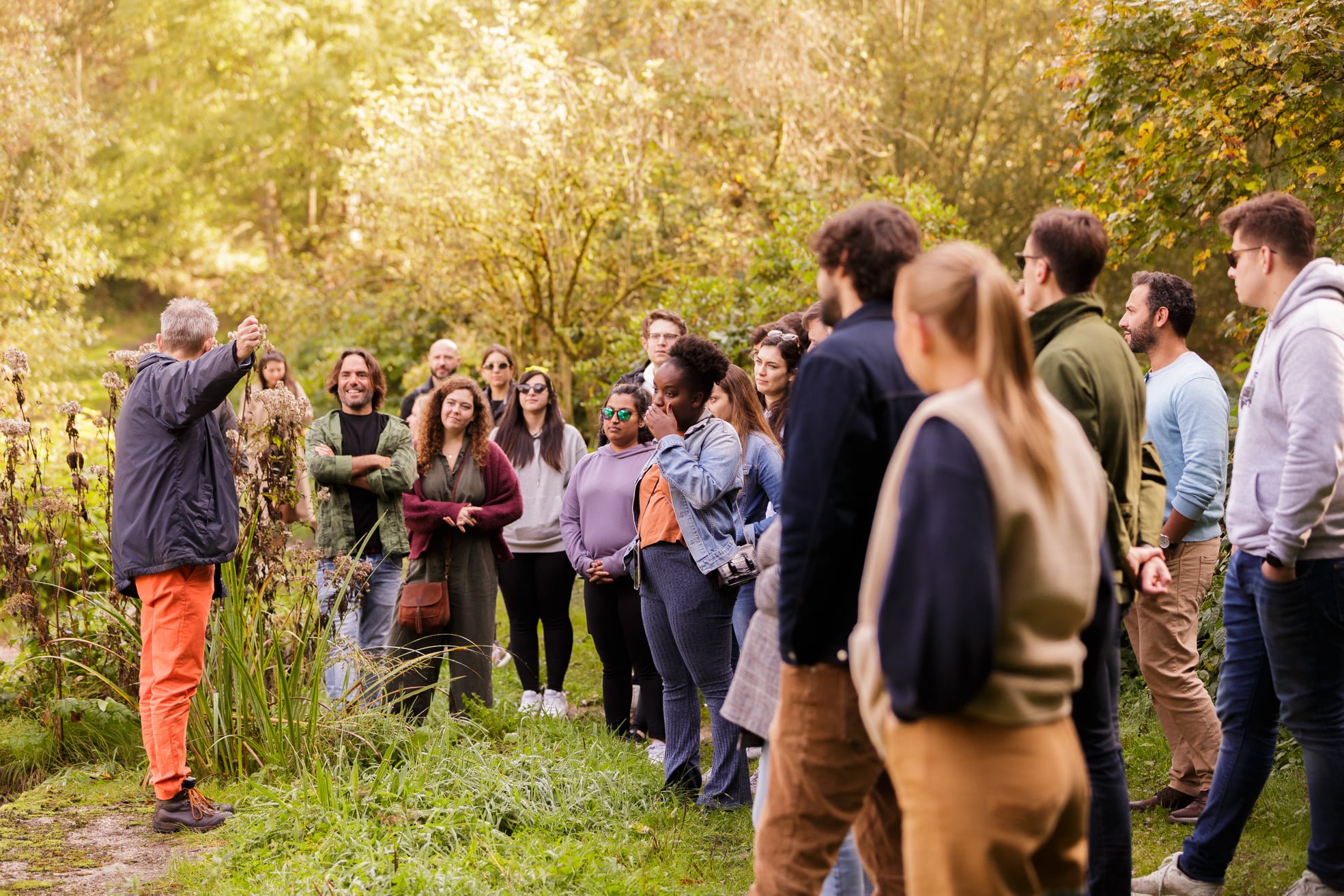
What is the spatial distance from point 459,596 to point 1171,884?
371cm

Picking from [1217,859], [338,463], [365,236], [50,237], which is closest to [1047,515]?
[1217,859]

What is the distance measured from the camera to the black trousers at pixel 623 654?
6.05m

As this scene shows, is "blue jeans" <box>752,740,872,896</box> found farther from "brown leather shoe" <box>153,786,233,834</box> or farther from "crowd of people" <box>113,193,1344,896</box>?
"brown leather shoe" <box>153,786,233,834</box>

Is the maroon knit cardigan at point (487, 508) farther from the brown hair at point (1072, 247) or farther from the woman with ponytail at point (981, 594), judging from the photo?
the woman with ponytail at point (981, 594)

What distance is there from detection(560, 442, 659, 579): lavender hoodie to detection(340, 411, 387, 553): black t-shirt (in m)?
1.21

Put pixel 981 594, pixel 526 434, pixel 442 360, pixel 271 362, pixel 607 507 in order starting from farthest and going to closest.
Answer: pixel 442 360 < pixel 271 362 < pixel 526 434 < pixel 607 507 < pixel 981 594

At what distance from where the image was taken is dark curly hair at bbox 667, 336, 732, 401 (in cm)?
489

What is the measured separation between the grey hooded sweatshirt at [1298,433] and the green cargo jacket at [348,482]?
4120 mm

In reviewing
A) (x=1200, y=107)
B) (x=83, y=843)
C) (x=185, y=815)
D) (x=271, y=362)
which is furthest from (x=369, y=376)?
(x=1200, y=107)

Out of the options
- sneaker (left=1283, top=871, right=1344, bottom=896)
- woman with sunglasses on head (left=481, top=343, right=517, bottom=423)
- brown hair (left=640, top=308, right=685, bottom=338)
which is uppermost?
brown hair (left=640, top=308, right=685, bottom=338)

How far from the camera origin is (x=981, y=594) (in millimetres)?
1992

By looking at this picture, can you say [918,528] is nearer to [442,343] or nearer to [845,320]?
[845,320]

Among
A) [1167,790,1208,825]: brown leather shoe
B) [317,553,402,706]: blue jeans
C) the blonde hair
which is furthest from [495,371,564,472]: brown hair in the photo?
the blonde hair

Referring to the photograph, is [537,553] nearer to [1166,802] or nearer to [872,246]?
[1166,802]
